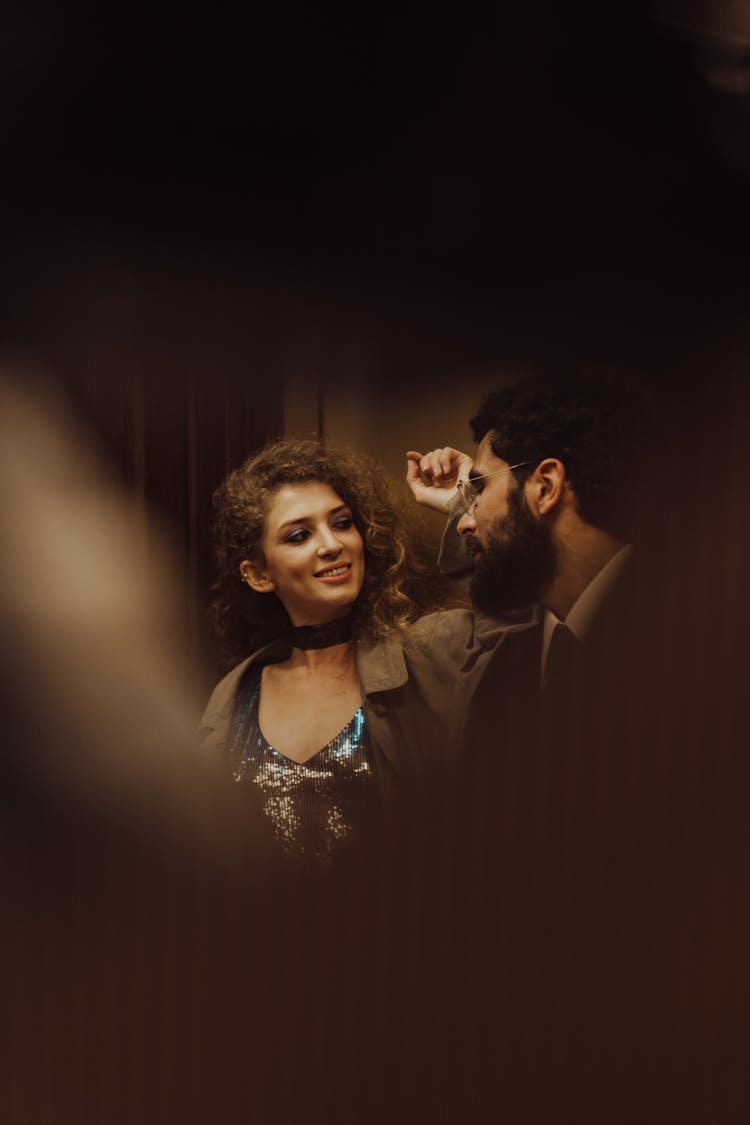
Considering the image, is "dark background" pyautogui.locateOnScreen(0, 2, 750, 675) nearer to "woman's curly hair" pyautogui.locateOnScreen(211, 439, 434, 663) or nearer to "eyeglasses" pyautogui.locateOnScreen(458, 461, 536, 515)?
"woman's curly hair" pyautogui.locateOnScreen(211, 439, 434, 663)

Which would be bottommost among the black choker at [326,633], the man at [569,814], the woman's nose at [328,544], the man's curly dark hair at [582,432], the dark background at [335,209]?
the man at [569,814]

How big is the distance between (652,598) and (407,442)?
590 mm

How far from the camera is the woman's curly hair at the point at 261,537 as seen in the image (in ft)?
5.91

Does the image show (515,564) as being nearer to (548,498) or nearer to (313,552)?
(548,498)

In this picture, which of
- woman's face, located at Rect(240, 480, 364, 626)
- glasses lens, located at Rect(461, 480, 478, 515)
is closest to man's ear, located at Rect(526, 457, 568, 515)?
glasses lens, located at Rect(461, 480, 478, 515)

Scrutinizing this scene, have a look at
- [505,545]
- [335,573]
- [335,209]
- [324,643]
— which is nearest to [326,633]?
[324,643]

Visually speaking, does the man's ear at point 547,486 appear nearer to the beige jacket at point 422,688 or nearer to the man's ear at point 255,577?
the beige jacket at point 422,688

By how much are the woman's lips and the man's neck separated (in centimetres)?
39

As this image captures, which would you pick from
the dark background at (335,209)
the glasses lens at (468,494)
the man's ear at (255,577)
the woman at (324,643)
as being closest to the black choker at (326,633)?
the woman at (324,643)

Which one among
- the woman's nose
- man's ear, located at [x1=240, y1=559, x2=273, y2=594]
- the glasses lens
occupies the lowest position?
man's ear, located at [x1=240, y1=559, x2=273, y2=594]

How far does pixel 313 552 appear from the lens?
1.79 m

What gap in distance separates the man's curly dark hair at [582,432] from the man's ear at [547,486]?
14mm

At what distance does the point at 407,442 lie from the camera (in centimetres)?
182

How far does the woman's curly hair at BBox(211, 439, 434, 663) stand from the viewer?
1803mm
